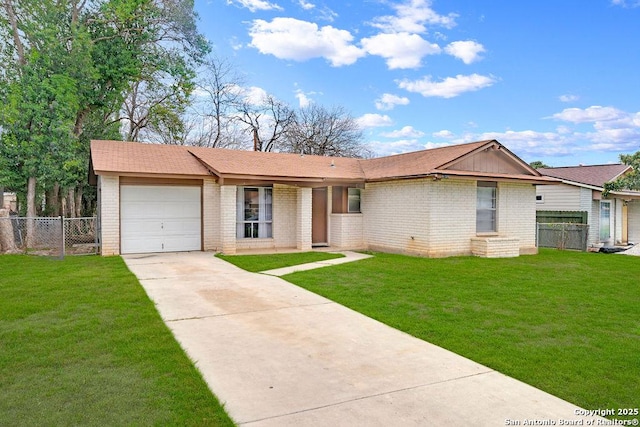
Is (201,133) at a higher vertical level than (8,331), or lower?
higher

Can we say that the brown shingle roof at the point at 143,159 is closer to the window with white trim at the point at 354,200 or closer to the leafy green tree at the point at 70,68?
the leafy green tree at the point at 70,68

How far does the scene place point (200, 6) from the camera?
22.4 meters

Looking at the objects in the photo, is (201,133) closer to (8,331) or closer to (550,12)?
(550,12)

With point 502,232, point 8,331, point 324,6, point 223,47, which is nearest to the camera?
point 8,331

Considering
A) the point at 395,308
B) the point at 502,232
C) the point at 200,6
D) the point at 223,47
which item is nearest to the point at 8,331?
the point at 395,308

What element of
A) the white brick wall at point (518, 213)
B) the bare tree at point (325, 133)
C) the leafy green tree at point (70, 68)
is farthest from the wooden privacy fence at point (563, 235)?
the bare tree at point (325, 133)

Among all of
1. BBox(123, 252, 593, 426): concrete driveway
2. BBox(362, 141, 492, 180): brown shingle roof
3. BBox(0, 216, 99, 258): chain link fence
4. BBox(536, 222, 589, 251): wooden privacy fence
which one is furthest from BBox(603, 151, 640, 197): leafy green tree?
BBox(0, 216, 99, 258): chain link fence

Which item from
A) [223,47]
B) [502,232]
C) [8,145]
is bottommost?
[502,232]

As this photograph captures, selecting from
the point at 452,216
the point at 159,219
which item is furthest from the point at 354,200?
the point at 159,219

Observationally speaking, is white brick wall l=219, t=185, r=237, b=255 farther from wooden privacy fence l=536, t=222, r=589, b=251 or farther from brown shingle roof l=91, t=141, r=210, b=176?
wooden privacy fence l=536, t=222, r=589, b=251

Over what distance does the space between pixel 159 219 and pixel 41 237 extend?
4540 mm

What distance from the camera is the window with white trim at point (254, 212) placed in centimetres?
1523

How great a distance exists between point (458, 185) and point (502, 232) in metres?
2.71

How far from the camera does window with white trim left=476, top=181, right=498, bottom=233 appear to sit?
49.5ft
